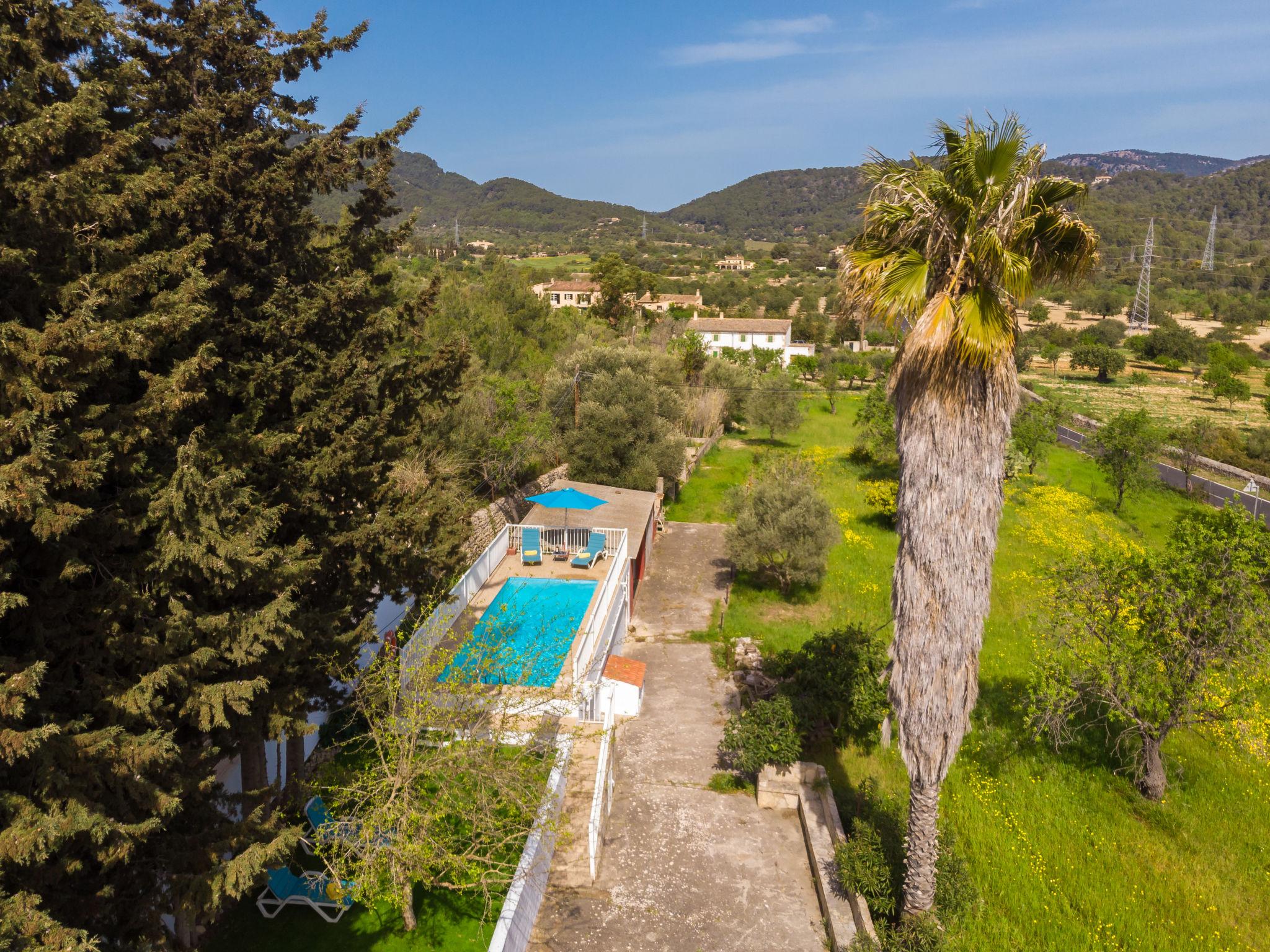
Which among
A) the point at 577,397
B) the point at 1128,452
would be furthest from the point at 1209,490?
the point at 577,397

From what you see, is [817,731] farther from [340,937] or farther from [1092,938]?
[340,937]

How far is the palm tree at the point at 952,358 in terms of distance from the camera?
745 cm

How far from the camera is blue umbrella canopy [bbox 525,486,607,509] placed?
19656mm

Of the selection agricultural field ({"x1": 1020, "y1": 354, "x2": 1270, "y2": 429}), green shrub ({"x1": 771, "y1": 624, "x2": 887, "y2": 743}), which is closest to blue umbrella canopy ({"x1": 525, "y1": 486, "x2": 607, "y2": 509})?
green shrub ({"x1": 771, "y1": 624, "x2": 887, "y2": 743})

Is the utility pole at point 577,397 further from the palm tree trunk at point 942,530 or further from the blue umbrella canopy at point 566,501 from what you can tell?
the palm tree trunk at point 942,530

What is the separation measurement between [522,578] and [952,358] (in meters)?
12.6

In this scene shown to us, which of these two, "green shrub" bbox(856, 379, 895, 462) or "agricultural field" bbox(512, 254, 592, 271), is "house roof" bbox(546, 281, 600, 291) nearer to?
"agricultural field" bbox(512, 254, 592, 271)

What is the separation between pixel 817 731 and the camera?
14375 mm

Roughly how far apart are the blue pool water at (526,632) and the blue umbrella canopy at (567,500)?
98.9 inches

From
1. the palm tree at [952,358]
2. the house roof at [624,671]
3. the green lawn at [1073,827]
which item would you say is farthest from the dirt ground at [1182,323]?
the palm tree at [952,358]

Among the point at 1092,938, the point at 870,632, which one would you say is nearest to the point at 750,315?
the point at 870,632

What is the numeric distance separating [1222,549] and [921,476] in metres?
7.57

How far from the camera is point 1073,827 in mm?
11602

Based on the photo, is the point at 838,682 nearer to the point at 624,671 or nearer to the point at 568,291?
the point at 624,671
